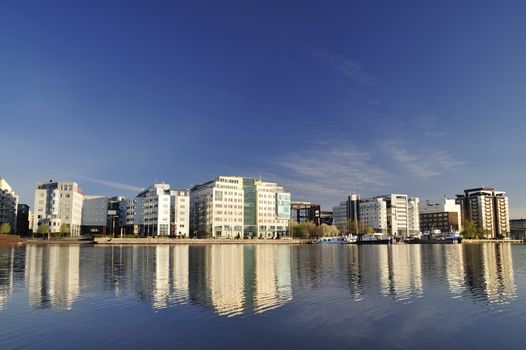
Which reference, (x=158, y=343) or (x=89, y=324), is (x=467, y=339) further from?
(x=89, y=324)

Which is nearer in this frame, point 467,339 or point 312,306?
point 467,339

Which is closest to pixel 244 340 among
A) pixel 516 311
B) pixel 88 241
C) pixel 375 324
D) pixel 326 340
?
pixel 326 340

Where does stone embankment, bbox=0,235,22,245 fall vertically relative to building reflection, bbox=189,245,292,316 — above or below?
above

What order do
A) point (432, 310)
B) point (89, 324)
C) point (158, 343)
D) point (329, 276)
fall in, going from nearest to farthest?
point (158, 343) → point (89, 324) → point (432, 310) → point (329, 276)

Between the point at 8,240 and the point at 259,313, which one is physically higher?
the point at 8,240

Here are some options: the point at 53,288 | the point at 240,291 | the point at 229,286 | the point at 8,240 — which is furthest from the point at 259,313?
the point at 8,240

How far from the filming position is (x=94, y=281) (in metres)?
47.2

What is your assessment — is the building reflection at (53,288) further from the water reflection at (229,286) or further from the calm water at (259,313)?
the calm water at (259,313)

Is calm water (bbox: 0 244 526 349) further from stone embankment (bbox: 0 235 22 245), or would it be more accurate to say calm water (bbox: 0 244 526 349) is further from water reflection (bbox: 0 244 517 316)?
stone embankment (bbox: 0 235 22 245)

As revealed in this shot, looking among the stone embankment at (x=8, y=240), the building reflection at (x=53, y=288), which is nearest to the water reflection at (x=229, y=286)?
the building reflection at (x=53, y=288)

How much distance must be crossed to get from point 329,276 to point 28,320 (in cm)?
3454

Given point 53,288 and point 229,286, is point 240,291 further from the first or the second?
point 53,288

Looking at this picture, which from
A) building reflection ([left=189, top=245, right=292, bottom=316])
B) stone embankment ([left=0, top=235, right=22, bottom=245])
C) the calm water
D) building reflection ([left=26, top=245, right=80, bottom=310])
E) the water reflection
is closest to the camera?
the calm water

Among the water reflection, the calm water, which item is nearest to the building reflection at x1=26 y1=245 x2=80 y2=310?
the water reflection
